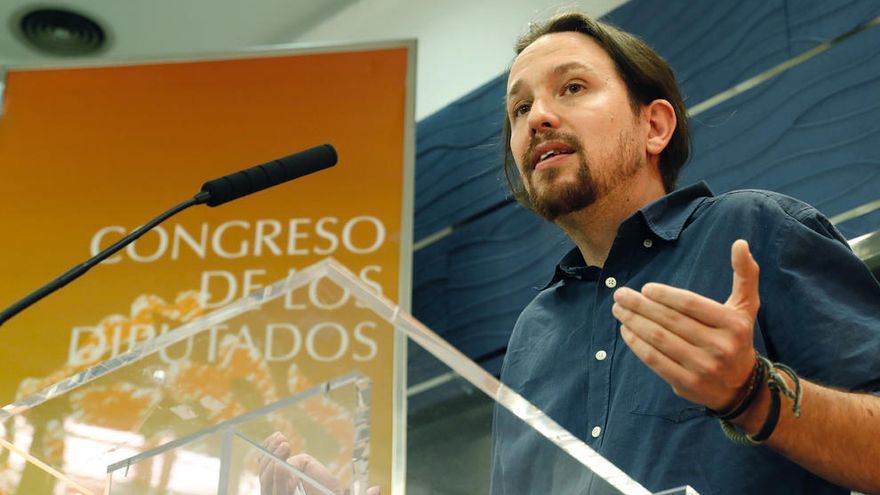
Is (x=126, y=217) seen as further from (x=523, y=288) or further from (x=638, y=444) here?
(x=638, y=444)

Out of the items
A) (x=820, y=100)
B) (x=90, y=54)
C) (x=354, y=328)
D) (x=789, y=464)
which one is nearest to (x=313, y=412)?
(x=354, y=328)

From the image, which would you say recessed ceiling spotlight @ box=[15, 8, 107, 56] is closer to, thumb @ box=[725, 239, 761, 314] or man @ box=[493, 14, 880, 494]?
man @ box=[493, 14, 880, 494]

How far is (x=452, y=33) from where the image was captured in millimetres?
3914

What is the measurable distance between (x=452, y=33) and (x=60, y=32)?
1.49 meters

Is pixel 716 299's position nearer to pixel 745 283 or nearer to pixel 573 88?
pixel 745 283

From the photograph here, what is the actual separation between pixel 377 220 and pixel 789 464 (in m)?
2.15

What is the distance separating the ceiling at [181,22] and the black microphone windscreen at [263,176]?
284cm

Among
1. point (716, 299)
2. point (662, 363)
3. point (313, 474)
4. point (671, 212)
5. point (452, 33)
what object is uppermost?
point (452, 33)

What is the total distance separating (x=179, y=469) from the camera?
37.1 inches

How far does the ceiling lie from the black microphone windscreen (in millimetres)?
Result: 2836

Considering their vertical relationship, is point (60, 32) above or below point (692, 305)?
above

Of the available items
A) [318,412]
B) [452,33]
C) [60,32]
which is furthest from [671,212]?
[60,32]

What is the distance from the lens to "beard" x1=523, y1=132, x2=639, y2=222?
152 cm

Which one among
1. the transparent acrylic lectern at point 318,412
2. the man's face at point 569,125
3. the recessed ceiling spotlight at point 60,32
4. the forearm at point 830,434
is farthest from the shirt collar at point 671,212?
the recessed ceiling spotlight at point 60,32
